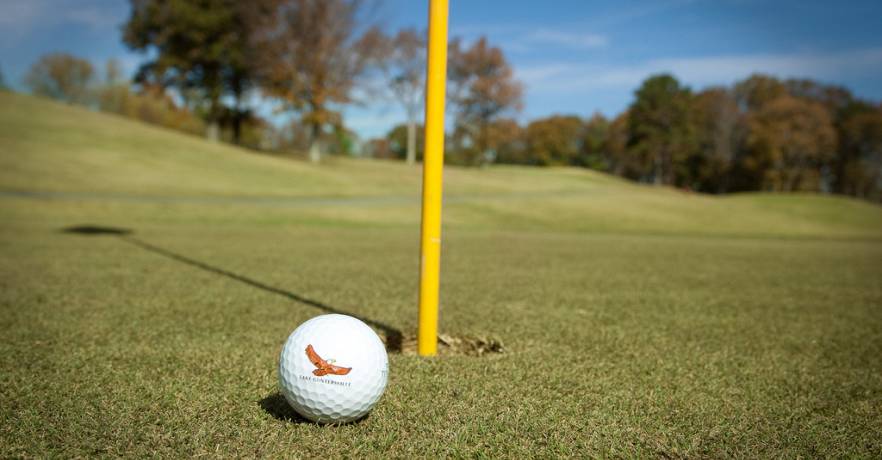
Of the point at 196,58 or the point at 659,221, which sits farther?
the point at 196,58

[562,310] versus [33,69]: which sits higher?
[33,69]

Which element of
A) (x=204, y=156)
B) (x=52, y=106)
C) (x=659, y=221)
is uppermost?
(x=52, y=106)

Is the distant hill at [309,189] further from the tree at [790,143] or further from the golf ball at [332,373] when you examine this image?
the tree at [790,143]

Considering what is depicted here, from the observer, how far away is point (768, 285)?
31.7 feet

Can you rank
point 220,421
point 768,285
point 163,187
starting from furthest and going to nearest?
point 163,187
point 768,285
point 220,421

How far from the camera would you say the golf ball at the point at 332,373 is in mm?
3055

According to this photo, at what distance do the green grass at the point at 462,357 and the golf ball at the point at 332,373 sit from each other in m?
0.13

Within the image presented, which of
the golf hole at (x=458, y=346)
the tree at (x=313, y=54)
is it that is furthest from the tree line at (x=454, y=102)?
the golf hole at (x=458, y=346)

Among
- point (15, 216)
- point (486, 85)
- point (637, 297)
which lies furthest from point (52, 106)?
point (637, 297)

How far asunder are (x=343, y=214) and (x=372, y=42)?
26386 millimetres

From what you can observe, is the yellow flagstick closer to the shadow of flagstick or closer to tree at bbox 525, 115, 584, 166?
the shadow of flagstick

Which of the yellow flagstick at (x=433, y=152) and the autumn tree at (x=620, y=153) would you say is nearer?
the yellow flagstick at (x=433, y=152)

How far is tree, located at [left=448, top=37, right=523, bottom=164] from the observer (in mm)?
64438

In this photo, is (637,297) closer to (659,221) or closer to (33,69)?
(659,221)
